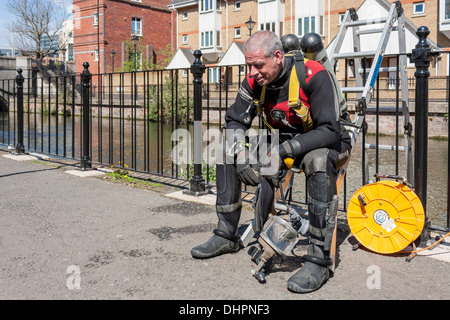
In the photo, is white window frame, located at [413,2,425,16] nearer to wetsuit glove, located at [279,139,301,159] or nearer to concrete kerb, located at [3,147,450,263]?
concrete kerb, located at [3,147,450,263]

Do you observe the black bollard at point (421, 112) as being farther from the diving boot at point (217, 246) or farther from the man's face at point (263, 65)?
the diving boot at point (217, 246)

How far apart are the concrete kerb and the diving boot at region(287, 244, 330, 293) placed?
3.52 feet

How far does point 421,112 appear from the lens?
4.17 meters

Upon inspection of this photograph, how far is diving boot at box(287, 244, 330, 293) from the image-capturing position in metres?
3.14

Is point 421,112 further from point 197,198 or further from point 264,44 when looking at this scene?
point 197,198

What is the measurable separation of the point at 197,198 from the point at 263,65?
2.96 meters

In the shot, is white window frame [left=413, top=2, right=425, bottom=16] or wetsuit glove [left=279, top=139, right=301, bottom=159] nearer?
wetsuit glove [left=279, top=139, right=301, bottom=159]

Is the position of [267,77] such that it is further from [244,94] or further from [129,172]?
[129,172]

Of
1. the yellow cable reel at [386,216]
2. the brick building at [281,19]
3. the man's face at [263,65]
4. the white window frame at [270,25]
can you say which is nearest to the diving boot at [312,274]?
the yellow cable reel at [386,216]

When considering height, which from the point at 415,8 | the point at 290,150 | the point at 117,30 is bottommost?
the point at 290,150

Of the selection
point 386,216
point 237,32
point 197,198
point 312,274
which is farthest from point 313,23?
point 312,274

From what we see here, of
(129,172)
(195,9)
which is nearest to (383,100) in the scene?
(129,172)

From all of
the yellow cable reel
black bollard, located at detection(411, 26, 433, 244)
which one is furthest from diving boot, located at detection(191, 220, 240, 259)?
black bollard, located at detection(411, 26, 433, 244)

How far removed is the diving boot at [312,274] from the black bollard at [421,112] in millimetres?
1345
